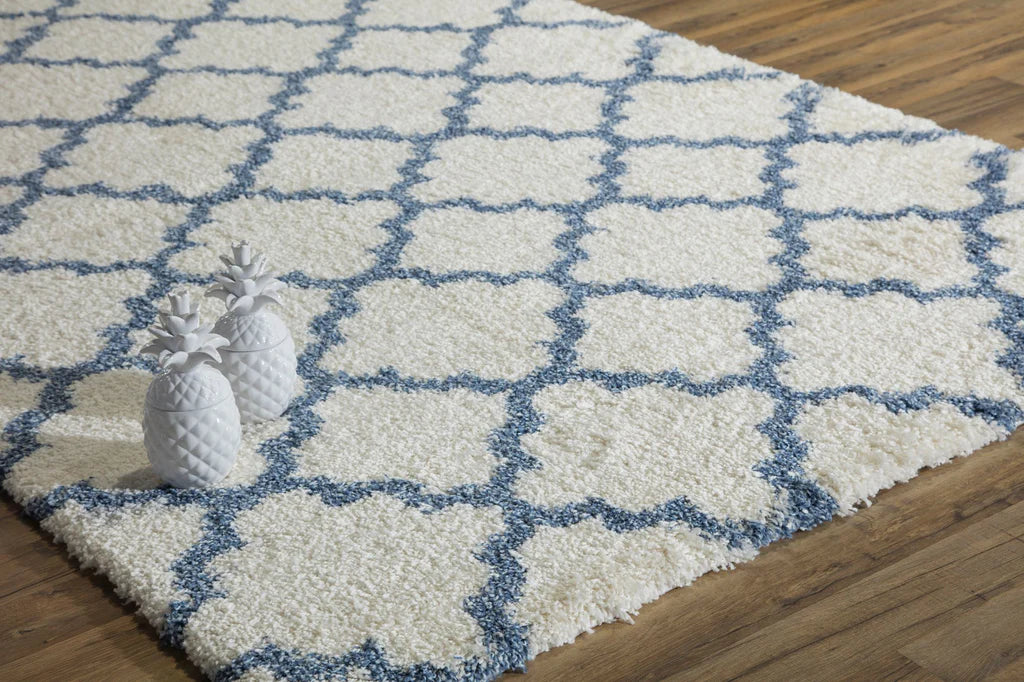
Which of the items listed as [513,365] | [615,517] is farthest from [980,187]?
[615,517]

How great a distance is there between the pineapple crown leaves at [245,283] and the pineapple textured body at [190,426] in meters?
0.12

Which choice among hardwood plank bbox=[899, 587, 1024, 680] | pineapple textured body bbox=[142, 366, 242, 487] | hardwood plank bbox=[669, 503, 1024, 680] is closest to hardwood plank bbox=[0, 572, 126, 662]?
pineapple textured body bbox=[142, 366, 242, 487]

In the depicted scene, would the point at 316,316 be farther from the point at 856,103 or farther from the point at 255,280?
the point at 856,103

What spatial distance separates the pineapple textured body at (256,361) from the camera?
1361 mm

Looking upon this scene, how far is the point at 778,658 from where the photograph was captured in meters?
1.09

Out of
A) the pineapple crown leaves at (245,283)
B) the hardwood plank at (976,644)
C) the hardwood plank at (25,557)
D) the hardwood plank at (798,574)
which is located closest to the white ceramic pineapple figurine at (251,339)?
the pineapple crown leaves at (245,283)

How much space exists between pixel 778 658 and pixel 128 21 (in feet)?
8.12

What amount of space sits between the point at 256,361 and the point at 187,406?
141mm

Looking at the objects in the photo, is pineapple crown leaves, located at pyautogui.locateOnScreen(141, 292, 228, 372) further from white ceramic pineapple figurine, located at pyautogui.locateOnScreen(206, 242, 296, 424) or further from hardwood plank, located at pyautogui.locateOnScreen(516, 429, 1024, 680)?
hardwood plank, located at pyautogui.locateOnScreen(516, 429, 1024, 680)

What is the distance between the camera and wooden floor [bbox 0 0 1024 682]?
3.56ft

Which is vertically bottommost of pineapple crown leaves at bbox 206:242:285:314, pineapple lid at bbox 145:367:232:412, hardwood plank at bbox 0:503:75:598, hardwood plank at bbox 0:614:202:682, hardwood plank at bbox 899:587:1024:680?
hardwood plank at bbox 0:503:75:598

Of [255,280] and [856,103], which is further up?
[255,280]

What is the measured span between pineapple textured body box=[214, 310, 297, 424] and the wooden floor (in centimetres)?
27

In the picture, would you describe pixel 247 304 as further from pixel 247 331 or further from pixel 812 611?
pixel 812 611
